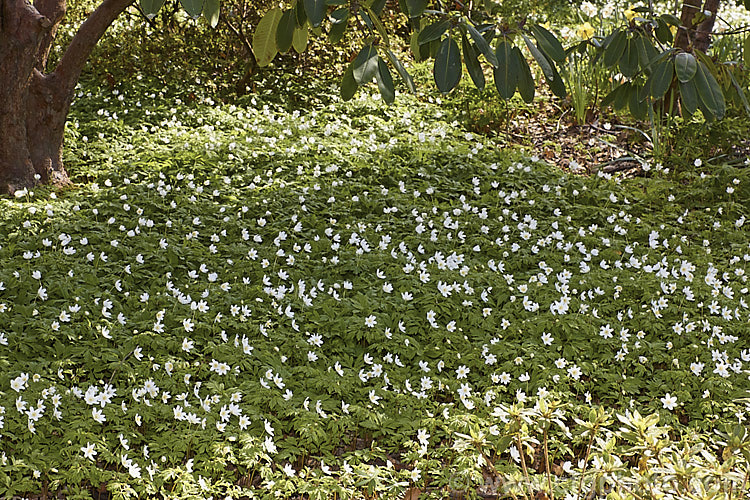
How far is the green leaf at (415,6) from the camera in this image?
1933 millimetres

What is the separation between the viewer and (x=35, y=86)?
5.20 meters

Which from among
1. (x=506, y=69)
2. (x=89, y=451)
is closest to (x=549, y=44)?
(x=506, y=69)

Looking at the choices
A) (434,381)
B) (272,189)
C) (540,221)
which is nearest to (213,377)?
(434,381)

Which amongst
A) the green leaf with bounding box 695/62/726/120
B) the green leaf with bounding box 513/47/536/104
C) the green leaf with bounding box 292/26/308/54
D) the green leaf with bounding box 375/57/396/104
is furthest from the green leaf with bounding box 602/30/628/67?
the green leaf with bounding box 292/26/308/54

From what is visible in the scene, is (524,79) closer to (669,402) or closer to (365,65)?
(365,65)

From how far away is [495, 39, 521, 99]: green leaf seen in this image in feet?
6.25

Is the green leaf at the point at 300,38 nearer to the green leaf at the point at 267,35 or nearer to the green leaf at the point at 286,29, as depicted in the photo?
the green leaf at the point at 267,35

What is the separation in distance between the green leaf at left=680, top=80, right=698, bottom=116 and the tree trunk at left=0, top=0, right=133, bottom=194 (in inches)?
155

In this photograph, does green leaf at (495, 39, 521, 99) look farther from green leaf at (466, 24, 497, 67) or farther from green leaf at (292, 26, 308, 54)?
green leaf at (292, 26, 308, 54)

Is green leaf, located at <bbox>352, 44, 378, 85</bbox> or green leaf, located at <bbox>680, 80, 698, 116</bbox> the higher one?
green leaf, located at <bbox>352, 44, 378, 85</bbox>

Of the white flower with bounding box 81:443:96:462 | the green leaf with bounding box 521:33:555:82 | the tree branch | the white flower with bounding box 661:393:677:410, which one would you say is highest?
the tree branch

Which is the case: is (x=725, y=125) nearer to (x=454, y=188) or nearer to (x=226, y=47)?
(x=454, y=188)

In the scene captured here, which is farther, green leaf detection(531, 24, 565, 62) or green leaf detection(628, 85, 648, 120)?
green leaf detection(628, 85, 648, 120)

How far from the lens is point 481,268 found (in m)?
4.32
